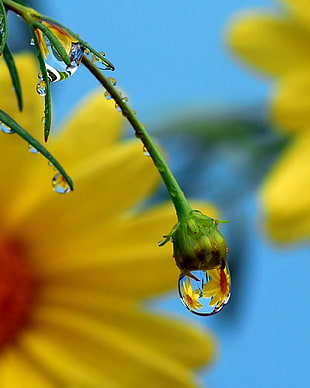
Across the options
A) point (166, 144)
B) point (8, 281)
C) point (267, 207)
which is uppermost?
point (166, 144)

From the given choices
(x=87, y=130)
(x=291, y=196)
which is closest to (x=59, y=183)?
(x=87, y=130)

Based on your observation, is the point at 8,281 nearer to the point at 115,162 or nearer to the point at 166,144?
the point at 115,162

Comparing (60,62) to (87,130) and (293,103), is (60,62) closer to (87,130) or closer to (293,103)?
(87,130)

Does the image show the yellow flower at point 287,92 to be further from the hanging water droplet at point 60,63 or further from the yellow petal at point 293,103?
the hanging water droplet at point 60,63

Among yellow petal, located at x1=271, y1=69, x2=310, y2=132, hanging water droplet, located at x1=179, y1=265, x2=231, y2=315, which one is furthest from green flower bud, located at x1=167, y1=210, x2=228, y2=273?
yellow petal, located at x1=271, y1=69, x2=310, y2=132

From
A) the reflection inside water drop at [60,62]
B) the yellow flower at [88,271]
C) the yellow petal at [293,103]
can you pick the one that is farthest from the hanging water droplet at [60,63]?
the yellow petal at [293,103]

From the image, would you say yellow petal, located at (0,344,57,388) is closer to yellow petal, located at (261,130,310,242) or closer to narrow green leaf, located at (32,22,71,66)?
yellow petal, located at (261,130,310,242)

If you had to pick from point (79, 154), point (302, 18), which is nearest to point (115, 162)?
point (79, 154)
